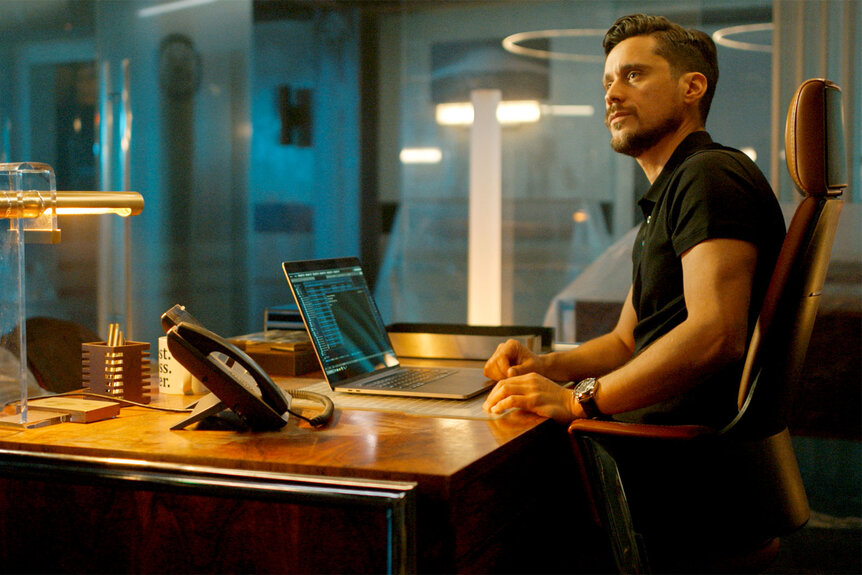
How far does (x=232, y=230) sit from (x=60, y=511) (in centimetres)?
501

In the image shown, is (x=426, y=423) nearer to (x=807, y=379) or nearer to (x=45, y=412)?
(x=45, y=412)

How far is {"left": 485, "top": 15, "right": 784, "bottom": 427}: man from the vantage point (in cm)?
149

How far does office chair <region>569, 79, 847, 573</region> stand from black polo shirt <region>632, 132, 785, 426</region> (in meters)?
0.08

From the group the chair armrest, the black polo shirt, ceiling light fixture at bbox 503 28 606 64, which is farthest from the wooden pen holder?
ceiling light fixture at bbox 503 28 606 64

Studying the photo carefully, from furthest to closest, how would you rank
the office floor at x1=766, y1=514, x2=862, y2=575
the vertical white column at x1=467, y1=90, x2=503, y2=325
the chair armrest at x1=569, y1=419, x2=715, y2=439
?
the vertical white column at x1=467, y1=90, x2=503, y2=325 < the office floor at x1=766, y1=514, x2=862, y2=575 < the chair armrest at x1=569, y1=419, x2=715, y2=439

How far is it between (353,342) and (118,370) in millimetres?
493

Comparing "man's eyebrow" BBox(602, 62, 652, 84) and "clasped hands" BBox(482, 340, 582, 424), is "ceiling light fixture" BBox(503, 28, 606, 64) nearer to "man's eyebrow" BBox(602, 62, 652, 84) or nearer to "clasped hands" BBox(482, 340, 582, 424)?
"man's eyebrow" BBox(602, 62, 652, 84)

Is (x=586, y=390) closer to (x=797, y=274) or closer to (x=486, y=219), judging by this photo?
(x=797, y=274)

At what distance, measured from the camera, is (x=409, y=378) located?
1876mm

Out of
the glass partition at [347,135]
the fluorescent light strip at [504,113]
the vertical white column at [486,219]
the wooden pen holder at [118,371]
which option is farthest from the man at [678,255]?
the fluorescent light strip at [504,113]

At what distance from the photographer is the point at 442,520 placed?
3.66ft

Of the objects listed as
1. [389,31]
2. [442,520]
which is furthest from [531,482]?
[389,31]

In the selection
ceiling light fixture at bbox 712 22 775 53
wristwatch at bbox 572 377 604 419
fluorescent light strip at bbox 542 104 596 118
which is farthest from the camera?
fluorescent light strip at bbox 542 104 596 118

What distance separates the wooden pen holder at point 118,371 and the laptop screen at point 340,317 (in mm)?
312
